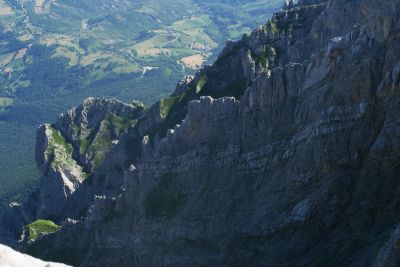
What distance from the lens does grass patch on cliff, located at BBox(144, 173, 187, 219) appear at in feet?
354

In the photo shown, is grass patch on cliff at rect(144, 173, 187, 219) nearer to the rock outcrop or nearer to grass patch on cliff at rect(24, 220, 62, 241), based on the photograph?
grass patch on cliff at rect(24, 220, 62, 241)

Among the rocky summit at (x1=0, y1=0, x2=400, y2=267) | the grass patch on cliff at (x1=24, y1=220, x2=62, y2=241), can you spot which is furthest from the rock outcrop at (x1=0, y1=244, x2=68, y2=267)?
the grass patch on cliff at (x1=24, y1=220, x2=62, y2=241)

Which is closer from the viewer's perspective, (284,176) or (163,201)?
(284,176)

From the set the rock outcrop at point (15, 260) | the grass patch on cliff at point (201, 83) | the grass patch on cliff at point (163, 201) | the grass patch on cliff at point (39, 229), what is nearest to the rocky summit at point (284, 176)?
the grass patch on cliff at point (163, 201)

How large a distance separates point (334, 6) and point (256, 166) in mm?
57480

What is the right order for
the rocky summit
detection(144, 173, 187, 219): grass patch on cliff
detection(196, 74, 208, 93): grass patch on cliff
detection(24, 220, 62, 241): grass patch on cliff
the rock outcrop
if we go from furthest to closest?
detection(196, 74, 208, 93): grass patch on cliff
detection(24, 220, 62, 241): grass patch on cliff
detection(144, 173, 187, 219): grass patch on cliff
the rocky summit
the rock outcrop

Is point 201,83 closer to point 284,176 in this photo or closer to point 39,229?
point 39,229

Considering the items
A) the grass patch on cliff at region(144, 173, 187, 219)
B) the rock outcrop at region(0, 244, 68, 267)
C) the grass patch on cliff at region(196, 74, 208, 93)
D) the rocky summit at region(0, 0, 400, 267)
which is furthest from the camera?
the grass patch on cliff at region(196, 74, 208, 93)

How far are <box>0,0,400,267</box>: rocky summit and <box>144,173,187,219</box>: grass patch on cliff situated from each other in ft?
0.77

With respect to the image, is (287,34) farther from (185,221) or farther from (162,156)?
(185,221)

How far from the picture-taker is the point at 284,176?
90375 mm

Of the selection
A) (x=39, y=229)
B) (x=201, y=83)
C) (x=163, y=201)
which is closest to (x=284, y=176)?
(x=163, y=201)

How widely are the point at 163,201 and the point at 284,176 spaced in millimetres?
27873

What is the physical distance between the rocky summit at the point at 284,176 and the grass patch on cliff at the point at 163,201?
24 cm
